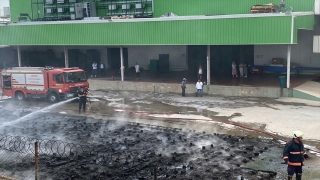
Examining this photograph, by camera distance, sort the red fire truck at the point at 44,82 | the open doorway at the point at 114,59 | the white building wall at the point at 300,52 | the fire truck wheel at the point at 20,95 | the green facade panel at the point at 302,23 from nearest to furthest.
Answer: the green facade panel at the point at 302,23 → the red fire truck at the point at 44,82 → the fire truck wheel at the point at 20,95 → the white building wall at the point at 300,52 → the open doorway at the point at 114,59

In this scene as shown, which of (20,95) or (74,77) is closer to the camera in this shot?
(74,77)

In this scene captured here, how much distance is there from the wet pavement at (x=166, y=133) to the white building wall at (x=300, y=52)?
26.1 feet

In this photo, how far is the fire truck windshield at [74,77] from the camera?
2472 centimetres

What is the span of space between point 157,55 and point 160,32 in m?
→ 8.98

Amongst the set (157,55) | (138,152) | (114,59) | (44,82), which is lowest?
(138,152)

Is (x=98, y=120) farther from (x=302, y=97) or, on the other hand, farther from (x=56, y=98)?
(x=302, y=97)

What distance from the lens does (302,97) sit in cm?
2362

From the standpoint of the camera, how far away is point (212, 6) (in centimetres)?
3203

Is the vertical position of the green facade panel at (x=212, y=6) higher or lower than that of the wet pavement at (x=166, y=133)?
higher

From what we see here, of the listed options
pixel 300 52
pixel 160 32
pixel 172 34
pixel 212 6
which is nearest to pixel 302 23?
pixel 300 52

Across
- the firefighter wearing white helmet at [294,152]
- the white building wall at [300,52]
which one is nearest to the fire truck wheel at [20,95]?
the white building wall at [300,52]

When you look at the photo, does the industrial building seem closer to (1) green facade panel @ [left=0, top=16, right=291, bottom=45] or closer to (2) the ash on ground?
(1) green facade panel @ [left=0, top=16, right=291, bottom=45]

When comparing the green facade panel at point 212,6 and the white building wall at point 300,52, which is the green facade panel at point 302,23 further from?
the white building wall at point 300,52

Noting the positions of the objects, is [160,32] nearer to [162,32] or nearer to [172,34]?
[162,32]
